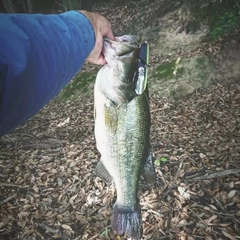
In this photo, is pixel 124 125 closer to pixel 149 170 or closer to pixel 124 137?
pixel 124 137

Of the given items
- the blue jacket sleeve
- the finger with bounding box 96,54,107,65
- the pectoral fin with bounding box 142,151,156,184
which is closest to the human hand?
the finger with bounding box 96,54,107,65

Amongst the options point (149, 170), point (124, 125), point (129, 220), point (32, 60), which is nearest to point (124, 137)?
point (124, 125)

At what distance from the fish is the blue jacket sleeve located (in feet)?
1.59

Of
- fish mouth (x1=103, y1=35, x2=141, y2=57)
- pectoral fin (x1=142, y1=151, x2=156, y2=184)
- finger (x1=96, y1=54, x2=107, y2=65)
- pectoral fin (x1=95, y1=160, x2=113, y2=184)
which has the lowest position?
pectoral fin (x1=95, y1=160, x2=113, y2=184)

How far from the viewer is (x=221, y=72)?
7.14m

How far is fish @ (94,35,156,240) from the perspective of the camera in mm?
2047

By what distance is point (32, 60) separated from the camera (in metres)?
1.21

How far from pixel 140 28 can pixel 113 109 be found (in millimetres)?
9218

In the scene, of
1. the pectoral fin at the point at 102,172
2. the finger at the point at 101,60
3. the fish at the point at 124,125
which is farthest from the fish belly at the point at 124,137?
the finger at the point at 101,60

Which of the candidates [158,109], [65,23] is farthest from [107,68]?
[158,109]

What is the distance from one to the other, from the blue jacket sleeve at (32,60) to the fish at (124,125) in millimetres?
486

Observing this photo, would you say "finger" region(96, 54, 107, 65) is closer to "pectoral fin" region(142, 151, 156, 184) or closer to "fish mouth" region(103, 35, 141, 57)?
"fish mouth" region(103, 35, 141, 57)

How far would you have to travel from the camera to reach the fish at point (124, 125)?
205 cm

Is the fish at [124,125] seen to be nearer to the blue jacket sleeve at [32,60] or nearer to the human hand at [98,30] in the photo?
the human hand at [98,30]
